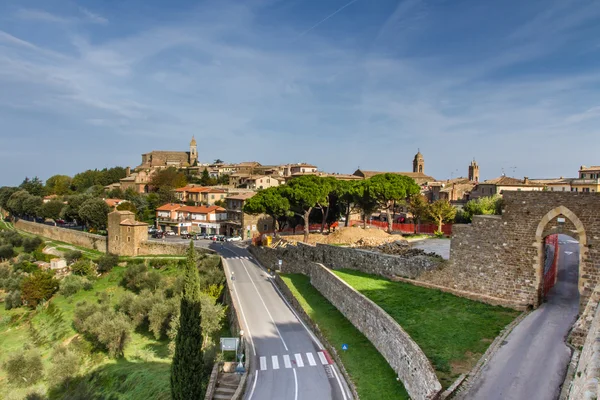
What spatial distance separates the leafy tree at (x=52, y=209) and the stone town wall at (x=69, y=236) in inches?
132

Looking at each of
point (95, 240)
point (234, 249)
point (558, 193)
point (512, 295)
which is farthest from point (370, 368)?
point (95, 240)

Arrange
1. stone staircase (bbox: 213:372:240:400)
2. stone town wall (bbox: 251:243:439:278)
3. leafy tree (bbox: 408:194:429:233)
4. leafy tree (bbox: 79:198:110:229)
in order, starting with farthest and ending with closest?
leafy tree (bbox: 79:198:110:229) < leafy tree (bbox: 408:194:429:233) < stone town wall (bbox: 251:243:439:278) < stone staircase (bbox: 213:372:240:400)

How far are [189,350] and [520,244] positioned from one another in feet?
43.6

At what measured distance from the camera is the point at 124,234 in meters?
53.6

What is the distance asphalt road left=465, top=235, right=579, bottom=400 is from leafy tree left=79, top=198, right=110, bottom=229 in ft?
208

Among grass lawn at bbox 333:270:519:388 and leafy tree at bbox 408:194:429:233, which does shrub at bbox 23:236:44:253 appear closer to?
leafy tree at bbox 408:194:429:233

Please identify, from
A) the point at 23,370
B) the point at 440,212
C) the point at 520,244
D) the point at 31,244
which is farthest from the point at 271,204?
the point at 31,244

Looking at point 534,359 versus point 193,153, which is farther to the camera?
point 193,153

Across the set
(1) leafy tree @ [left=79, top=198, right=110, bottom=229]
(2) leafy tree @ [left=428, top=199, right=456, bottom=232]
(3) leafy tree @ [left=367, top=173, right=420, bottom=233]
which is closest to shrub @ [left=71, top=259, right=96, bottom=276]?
(1) leafy tree @ [left=79, top=198, right=110, bottom=229]

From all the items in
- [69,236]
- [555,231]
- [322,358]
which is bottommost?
[322,358]

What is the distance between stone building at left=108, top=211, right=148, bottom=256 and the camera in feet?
175

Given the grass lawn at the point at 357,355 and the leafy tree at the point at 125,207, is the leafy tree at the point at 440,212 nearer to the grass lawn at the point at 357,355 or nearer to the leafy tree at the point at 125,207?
the grass lawn at the point at 357,355

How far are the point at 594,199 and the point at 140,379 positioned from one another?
22606mm

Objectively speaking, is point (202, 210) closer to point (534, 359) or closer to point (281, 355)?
point (281, 355)
